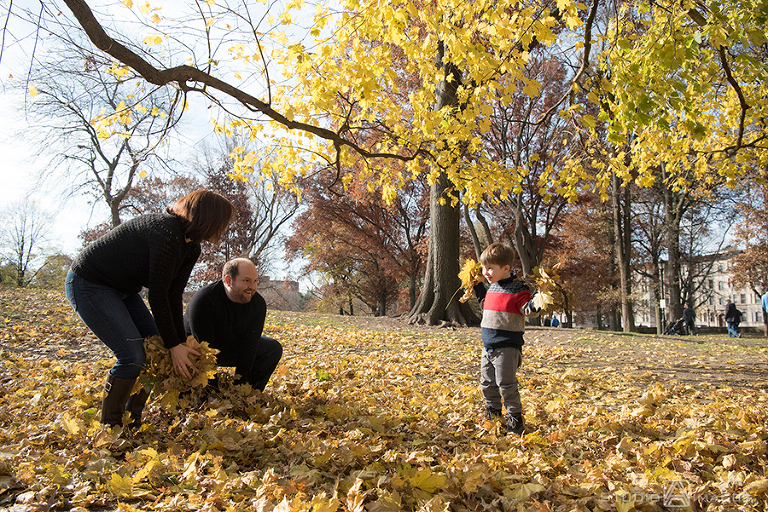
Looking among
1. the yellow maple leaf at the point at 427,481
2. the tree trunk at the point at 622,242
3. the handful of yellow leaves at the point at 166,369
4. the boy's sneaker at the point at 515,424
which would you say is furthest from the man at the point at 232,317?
the tree trunk at the point at 622,242

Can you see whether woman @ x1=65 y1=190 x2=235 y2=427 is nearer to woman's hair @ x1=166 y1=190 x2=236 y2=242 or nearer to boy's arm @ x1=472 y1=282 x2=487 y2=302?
woman's hair @ x1=166 y1=190 x2=236 y2=242

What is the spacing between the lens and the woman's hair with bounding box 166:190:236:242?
2.53 meters

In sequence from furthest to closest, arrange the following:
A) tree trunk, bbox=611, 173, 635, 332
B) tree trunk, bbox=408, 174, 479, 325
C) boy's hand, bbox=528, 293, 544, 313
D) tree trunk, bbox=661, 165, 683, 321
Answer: tree trunk, bbox=661, 165, 683, 321
tree trunk, bbox=611, 173, 635, 332
tree trunk, bbox=408, 174, 479, 325
boy's hand, bbox=528, 293, 544, 313

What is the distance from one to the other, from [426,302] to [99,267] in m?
8.05

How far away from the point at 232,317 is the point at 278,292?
27.8m

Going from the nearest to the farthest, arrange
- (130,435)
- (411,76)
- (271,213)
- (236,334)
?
(130,435), (236,334), (411,76), (271,213)

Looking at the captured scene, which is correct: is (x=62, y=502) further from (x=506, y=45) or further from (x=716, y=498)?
(x=506, y=45)

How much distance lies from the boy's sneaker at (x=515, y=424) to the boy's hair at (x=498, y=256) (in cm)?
111

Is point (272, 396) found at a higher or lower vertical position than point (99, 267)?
lower

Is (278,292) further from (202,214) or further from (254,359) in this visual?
(202,214)

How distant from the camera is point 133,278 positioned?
2570mm

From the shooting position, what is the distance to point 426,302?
Answer: 1004cm

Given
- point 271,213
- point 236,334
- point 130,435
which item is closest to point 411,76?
point 236,334

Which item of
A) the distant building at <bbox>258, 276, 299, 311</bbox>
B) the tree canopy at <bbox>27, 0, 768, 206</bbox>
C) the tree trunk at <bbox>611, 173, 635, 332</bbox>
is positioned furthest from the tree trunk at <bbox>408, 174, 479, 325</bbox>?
the distant building at <bbox>258, 276, 299, 311</bbox>
